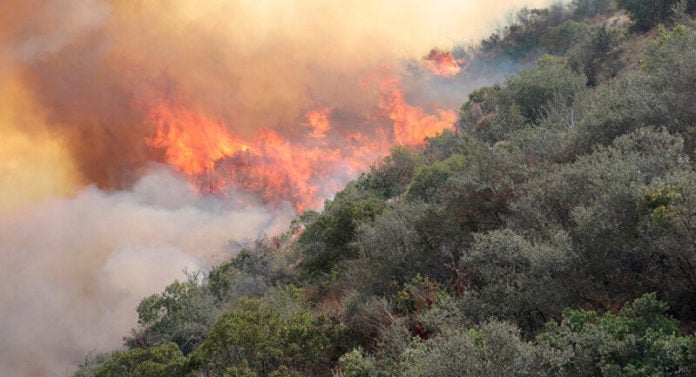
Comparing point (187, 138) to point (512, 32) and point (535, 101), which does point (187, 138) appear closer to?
point (535, 101)

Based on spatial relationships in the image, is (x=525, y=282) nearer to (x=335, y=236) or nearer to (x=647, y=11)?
(x=335, y=236)

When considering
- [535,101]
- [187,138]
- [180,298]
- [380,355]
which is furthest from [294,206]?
[380,355]

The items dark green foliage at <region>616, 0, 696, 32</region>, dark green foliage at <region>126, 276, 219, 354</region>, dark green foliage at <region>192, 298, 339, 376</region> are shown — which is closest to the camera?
dark green foliage at <region>192, 298, 339, 376</region>

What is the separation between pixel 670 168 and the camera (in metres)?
14.9

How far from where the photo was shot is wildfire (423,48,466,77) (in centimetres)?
8184

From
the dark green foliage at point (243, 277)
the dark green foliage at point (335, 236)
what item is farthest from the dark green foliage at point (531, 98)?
the dark green foliage at point (243, 277)

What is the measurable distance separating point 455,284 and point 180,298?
2822cm

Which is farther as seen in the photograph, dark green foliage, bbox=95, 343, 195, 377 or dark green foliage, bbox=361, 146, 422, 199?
dark green foliage, bbox=361, 146, 422, 199

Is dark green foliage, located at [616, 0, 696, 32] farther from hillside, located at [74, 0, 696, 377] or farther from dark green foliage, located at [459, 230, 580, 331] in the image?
dark green foliage, located at [459, 230, 580, 331]

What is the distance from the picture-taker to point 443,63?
84.3 m

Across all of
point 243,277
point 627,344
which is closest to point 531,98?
point 243,277

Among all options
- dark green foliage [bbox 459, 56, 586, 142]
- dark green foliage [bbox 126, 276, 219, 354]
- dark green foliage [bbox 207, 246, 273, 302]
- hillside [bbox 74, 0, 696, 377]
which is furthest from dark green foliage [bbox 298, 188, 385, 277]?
dark green foliage [bbox 459, 56, 586, 142]

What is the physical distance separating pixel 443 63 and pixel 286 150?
3501cm

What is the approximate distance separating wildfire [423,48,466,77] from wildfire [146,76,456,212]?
13644 mm
